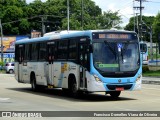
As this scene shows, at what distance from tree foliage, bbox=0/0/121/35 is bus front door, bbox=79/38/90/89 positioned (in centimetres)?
7560

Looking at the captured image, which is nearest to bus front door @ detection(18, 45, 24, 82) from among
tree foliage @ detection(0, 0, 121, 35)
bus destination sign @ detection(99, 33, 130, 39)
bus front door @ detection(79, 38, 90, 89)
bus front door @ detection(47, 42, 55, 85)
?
bus front door @ detection(47, 42, 55, 85)

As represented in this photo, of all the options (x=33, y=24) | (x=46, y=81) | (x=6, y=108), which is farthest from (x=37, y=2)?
(x=6, y=108)

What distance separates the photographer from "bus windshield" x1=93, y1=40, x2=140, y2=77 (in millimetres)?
19312

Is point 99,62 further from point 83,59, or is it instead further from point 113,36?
point 113,36

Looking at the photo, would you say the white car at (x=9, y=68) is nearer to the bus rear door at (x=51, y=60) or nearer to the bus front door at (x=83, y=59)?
the bus rear door at (x=51, y=60)

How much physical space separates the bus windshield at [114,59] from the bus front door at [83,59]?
0.40 meters

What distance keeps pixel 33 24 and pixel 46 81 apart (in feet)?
282

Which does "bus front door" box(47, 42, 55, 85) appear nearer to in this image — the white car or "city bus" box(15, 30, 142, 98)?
"city bus" box(15, 30, 142, 98)

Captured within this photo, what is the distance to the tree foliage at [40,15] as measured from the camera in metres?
103

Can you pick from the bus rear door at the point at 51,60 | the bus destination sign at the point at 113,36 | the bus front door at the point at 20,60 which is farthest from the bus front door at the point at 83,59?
the bus front door at the point at 20,60

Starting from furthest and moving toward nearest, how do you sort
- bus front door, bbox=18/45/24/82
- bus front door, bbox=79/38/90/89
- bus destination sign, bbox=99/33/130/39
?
bus front door, bbox=18/45/24/82 → bus destination sign, bbox=99/33/130/39 → bus front door, bbox=79/38/90/89

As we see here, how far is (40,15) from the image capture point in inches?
3935

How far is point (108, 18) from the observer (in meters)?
104

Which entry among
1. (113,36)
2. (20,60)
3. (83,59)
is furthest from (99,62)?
(20,60)
